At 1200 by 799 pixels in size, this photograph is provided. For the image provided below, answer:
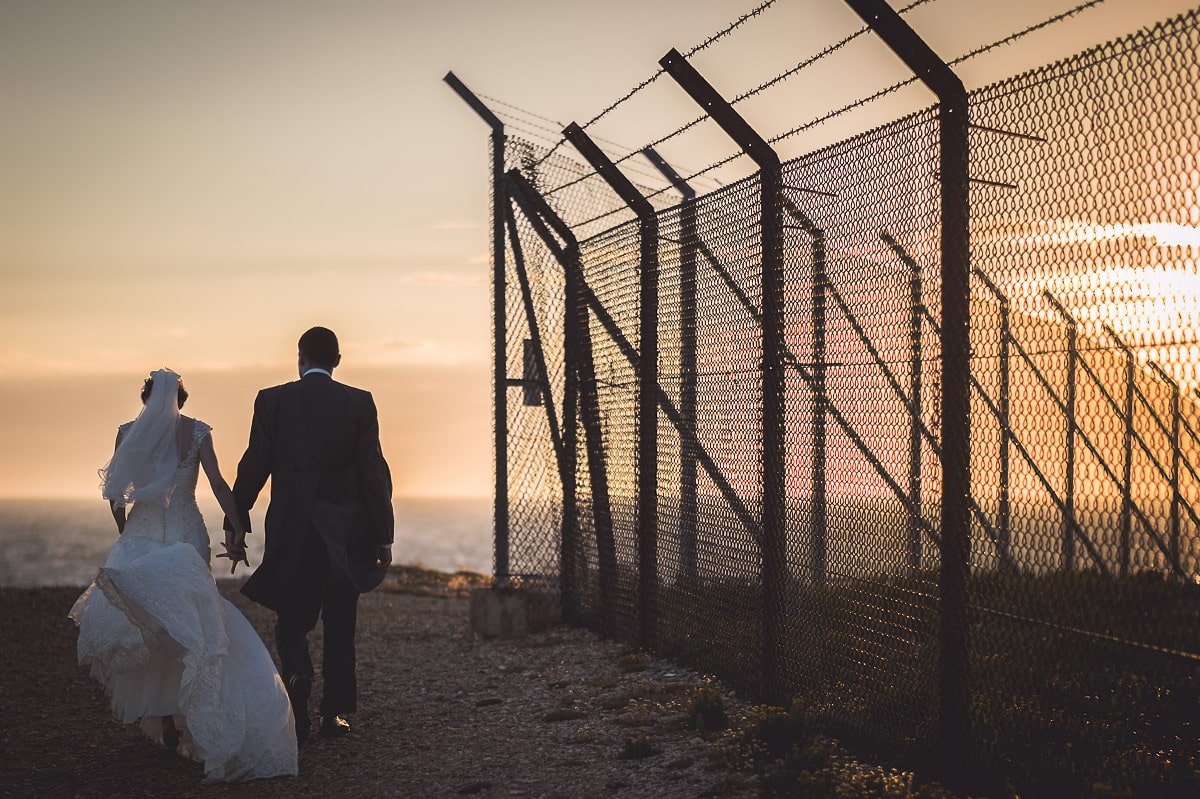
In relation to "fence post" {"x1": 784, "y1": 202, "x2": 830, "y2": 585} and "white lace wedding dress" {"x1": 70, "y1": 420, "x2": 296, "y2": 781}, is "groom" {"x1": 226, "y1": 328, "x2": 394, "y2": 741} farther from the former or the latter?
"fence post" {"x1": 784, "y1": 202, "x2": 830, "y2": 585}

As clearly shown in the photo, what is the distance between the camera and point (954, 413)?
4.68m

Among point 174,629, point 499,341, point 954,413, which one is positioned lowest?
point 174,629

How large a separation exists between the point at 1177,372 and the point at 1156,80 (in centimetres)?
88

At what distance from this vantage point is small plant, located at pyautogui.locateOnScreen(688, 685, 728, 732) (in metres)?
5.77

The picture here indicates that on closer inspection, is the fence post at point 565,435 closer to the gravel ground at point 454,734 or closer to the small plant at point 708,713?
the gravel ground at point 454,734

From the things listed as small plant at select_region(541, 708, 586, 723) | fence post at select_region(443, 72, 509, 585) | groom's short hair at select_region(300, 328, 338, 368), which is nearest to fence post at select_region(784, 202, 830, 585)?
small plant at select_region(541, 708, 586, 723)

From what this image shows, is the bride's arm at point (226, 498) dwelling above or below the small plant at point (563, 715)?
above

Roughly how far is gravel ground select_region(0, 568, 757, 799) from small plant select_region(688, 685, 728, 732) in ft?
0.20

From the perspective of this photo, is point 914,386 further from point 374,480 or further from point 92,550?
point 92,550

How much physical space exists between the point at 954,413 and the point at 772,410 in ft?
4.89

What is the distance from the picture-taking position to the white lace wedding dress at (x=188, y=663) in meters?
5.36


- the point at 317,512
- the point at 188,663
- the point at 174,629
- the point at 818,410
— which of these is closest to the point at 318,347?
the point at 317,512

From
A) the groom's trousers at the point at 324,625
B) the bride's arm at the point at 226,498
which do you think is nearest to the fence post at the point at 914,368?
the groom's trousers at the point at 324,625

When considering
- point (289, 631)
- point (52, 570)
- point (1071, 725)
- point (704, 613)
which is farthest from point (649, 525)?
point (52, 570)
